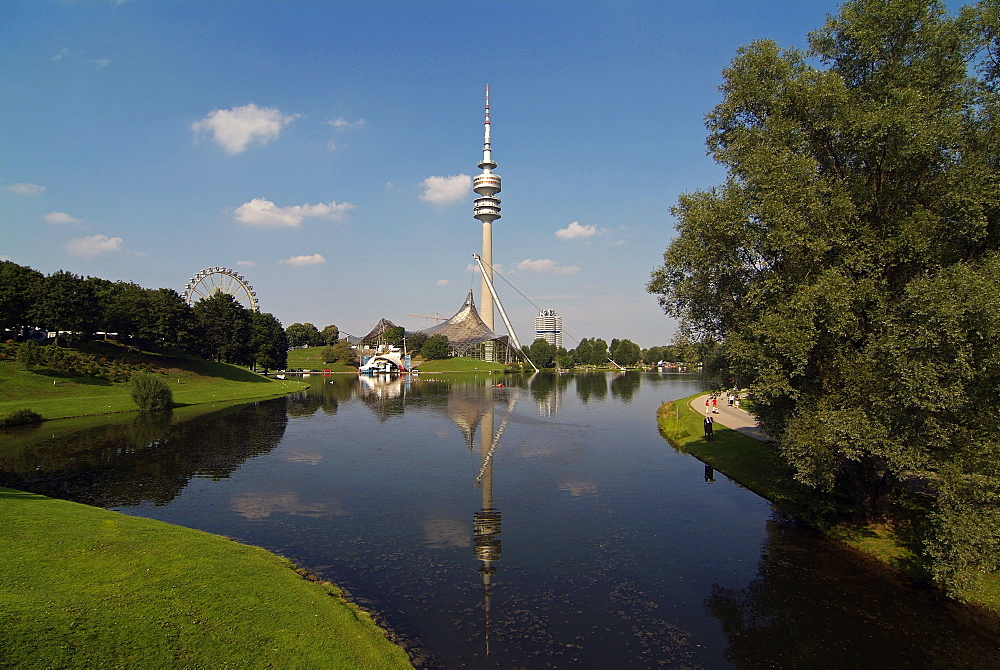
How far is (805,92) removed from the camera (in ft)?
51.1

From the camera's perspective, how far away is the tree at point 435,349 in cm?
14738

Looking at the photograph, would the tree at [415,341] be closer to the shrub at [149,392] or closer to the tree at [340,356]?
the tree at [340,356]

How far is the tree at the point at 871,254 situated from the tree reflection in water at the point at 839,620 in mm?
1118

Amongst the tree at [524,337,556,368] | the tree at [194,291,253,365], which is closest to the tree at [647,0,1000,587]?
the tree at [194,291,253,365]

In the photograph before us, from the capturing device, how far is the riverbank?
43.4 feet

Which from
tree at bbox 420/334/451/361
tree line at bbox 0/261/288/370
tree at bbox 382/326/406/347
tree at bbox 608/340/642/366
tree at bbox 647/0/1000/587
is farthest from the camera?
tree at bbox 608/340/642/366

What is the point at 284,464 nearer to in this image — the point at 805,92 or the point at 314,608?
the point at 314,608

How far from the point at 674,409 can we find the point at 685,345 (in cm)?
3070

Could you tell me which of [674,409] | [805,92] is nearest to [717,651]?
[805,92]

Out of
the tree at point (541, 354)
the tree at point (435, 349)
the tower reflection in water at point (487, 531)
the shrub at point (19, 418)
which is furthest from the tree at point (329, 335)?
the tower reflection in water at point (487, 531)

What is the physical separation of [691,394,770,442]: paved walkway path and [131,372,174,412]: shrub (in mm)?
39509

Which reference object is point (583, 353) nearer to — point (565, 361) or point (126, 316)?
point (565, 361)

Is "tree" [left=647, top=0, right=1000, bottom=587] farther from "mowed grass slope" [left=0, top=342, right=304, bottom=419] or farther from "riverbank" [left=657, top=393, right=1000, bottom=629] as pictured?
"mowed grass slope" [left=0, top=342, right=304, bottom=419]

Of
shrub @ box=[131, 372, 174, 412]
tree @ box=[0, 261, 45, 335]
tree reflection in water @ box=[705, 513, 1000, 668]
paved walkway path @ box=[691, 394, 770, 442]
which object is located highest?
tree @ box=[0, 261, 45, 335]
